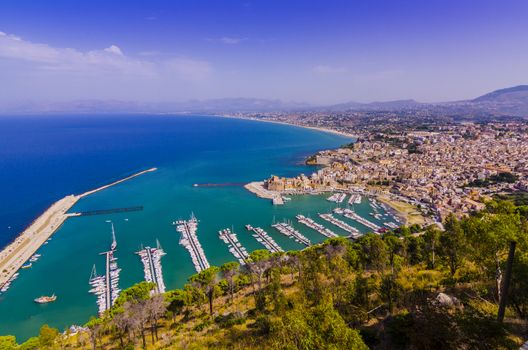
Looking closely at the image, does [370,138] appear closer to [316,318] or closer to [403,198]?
[403,198]

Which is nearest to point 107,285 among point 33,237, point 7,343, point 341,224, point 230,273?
point 7,343

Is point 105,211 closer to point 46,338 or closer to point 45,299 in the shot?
point 45,299

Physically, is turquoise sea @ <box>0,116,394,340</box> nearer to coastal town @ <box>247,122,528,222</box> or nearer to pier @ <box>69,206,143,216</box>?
pier @ <box>69,206,143,216</box>

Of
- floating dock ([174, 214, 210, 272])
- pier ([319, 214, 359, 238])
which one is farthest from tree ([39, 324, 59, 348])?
pier ([319, 214, 359, 238])

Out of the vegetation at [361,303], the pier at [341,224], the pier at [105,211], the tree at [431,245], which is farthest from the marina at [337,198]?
the pier at [105,211]

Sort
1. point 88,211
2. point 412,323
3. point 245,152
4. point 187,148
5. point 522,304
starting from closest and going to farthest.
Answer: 1. point 412,323
2. point 522,304
3. point 88,211
4. point 245,152
5. point 187,148

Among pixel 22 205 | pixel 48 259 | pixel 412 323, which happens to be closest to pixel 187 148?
pixel 22 205

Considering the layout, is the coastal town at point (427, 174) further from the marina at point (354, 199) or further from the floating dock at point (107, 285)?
the floating dock at point (107, 285)

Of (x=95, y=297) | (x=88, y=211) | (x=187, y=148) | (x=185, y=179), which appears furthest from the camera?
(x=187, y=148)
